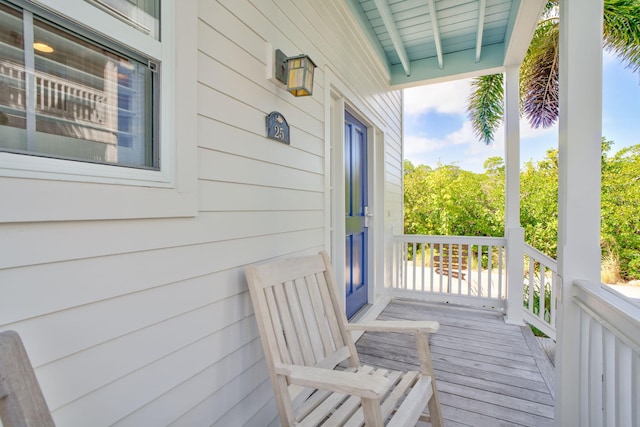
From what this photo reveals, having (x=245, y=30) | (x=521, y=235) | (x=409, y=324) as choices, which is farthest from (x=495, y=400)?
(x=245, y=30)

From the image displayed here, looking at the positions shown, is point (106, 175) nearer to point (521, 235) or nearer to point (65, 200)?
point (65, 200)

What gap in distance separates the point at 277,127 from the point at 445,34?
9.02 ft

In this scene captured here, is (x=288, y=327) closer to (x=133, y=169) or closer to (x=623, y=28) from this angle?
(x=133, y=169)

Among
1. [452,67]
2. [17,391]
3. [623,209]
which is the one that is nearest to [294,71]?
[17,391]

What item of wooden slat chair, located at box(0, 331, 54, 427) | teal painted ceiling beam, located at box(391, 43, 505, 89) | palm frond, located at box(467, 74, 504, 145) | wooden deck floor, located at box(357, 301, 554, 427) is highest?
palm frond, located at box(467, 74, 504, 145)

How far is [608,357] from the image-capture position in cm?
123

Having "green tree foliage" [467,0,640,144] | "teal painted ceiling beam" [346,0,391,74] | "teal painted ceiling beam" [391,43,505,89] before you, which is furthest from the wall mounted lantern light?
"green tree foliage" [467,0,640,144]

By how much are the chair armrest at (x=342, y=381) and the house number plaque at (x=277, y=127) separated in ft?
3.69

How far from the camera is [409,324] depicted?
158 cm

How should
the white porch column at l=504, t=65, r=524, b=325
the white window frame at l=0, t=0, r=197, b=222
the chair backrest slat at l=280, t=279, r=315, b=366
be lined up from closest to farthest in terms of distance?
the white window frame at l=0, t=0, r=197, b=222
the chair backrest slat at l=280, t=279, r=315, b=366
the white porch column at l=504, t=65, r=524, b=325

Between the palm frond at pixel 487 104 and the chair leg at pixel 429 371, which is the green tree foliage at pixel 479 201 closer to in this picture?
the palm frond at pixel 487 104

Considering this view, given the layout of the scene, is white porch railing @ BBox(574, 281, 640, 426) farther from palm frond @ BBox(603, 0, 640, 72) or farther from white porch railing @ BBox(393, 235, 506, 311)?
palm frond @ BBox(603, 0, 640, 72)

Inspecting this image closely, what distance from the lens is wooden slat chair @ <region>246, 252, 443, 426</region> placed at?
3.60 feet

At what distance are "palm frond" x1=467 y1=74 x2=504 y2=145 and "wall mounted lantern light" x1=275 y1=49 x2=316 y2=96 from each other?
18.3ft
